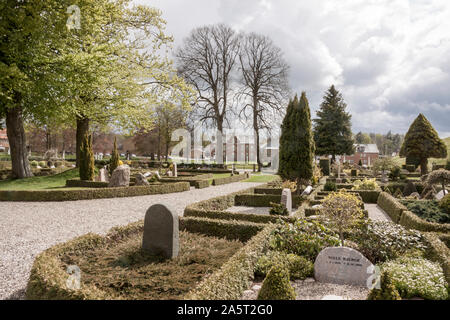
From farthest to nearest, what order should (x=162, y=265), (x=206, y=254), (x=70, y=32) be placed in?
(x=70, y=32) → (x=206, y=254) → (x=162, y=265)

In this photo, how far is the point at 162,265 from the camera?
17.0 feet

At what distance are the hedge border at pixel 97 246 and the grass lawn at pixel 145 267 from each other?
0.69ft

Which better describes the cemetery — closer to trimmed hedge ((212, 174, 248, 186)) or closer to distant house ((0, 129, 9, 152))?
trimmed hedge ((212, 174, 248, 186))

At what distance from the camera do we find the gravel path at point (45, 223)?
5230 millimetres

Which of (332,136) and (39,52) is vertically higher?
(39,52)

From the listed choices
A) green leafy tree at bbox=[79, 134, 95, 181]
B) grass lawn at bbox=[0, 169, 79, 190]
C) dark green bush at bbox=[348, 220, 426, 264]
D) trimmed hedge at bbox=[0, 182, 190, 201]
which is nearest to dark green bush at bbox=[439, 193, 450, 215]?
dark green bush at bbox=[348, 220, 426, 264]

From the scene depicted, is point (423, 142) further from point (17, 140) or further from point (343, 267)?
point (17, 140)

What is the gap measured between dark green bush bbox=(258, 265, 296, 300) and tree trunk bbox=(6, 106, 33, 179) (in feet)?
63.1

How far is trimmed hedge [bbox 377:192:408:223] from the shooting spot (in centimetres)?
947

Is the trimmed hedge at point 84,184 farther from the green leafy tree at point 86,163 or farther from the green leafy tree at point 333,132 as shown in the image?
the green leafy tree at point 333,132

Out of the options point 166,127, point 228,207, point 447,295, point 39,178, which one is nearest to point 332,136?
point 166,127

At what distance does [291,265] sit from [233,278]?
1619 mm

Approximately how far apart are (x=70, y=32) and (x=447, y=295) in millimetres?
20078

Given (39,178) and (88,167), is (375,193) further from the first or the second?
(39,178)
